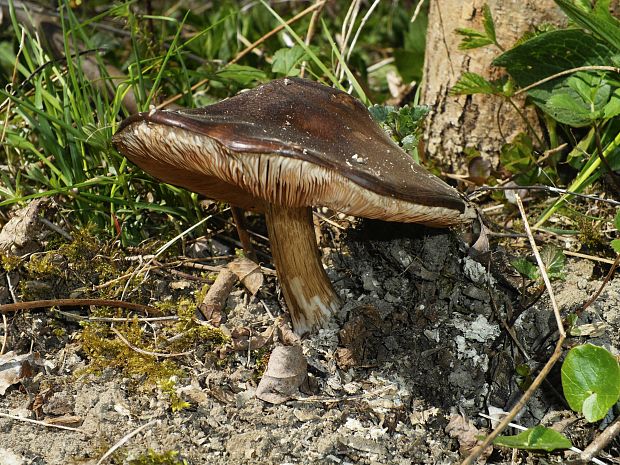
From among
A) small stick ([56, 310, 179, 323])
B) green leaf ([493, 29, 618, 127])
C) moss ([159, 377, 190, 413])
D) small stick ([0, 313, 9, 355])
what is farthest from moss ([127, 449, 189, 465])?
green leaf ([493, 29, 618, 127])

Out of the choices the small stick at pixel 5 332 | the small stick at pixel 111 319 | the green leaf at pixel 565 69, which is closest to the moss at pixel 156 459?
the small stick at pixel 111 319

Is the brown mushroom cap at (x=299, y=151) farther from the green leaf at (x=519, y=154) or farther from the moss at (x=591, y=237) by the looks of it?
the green leaf at (x=519, y=154)

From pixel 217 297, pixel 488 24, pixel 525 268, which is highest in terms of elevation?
pixel 488 24

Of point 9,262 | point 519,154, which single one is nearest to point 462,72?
point 519,154

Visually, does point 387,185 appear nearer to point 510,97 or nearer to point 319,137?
point 319,137

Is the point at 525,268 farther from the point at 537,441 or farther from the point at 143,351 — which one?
the point at 143,351

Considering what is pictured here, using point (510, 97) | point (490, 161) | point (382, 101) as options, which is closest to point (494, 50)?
point (510, 97)
